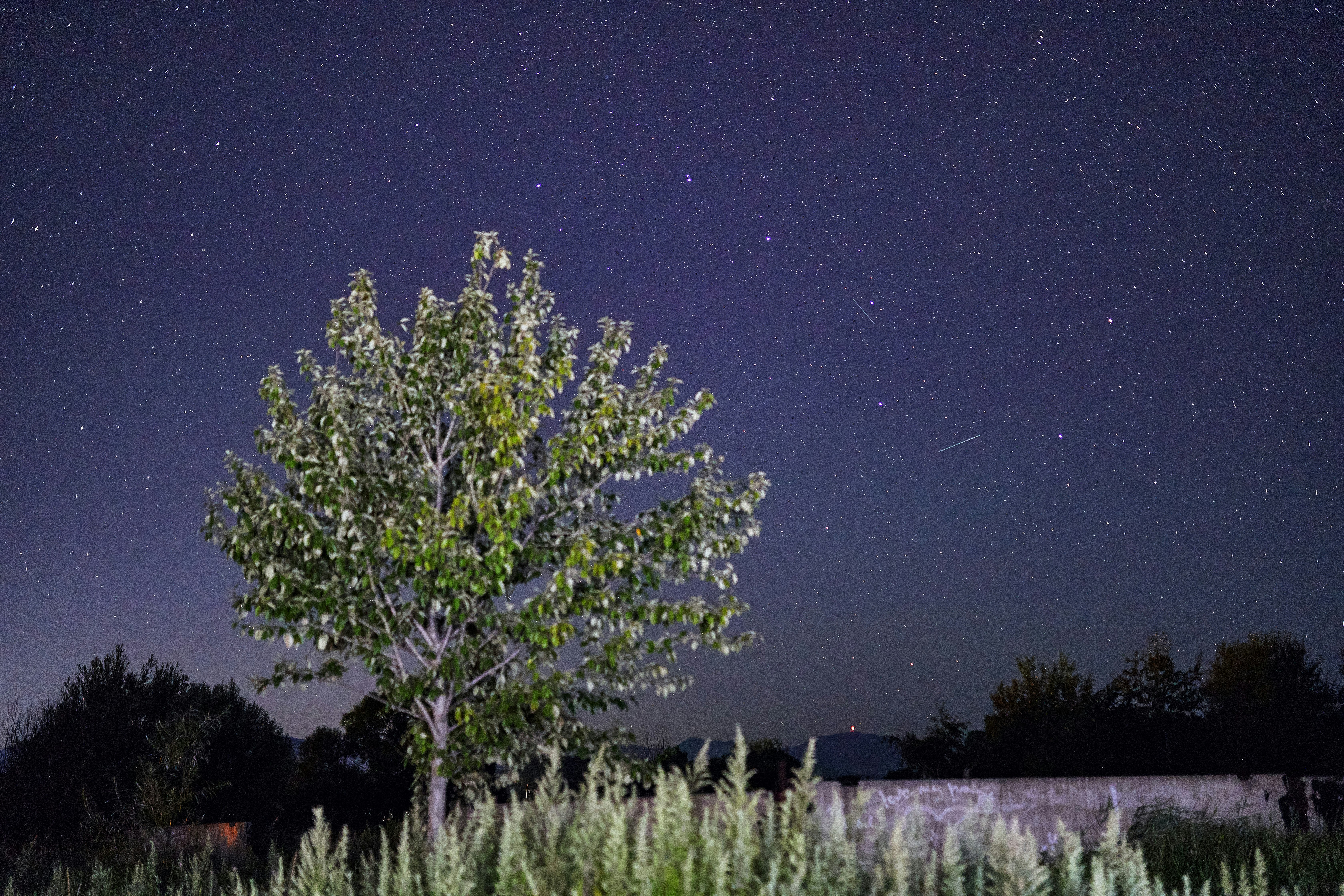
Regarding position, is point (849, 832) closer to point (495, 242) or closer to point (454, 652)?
point (454, 652)

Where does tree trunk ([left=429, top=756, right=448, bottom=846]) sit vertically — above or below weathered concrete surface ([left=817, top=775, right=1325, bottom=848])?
above

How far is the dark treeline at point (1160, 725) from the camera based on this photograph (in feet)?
124

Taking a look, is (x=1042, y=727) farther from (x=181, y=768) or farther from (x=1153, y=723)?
(x=181, y=768)

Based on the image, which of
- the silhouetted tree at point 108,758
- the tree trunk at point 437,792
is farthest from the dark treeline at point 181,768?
the tree trunk at point 437,792

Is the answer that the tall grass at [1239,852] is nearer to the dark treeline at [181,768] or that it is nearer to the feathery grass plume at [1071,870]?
the feathery grass plume at [1071,870]

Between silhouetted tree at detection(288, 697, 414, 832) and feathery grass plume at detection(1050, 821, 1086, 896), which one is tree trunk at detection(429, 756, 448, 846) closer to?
feathery grass plume at detection(1050, 821, 1086, 896)

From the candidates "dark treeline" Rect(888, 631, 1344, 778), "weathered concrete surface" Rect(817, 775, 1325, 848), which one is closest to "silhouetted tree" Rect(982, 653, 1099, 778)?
"dark treeline" Rect(888, 631, 1344, 778)

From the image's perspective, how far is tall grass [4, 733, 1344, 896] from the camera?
12.4 ft

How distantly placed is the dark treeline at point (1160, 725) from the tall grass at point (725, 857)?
31.6 meters

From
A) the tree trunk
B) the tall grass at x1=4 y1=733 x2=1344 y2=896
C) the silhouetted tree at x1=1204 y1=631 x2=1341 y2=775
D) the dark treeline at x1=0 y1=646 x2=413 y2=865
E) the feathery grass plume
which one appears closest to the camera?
the tall grass at x1=4 y1=733 x2=1344 y2=896

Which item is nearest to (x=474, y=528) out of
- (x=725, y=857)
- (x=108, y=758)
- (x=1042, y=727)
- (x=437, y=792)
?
(x=437, y=792)

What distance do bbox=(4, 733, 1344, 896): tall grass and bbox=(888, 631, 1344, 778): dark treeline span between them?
31.6 m

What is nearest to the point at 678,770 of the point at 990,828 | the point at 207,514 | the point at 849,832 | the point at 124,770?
the point at 849,832

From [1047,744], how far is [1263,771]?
7.64 metres
